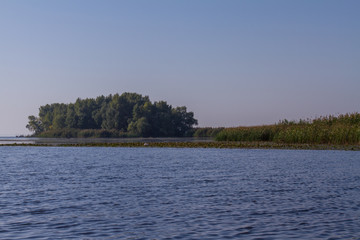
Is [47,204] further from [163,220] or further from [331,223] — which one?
[331,223]

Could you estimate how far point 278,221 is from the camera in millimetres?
14609

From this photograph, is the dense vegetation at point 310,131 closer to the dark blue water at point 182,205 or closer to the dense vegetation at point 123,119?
the dark blue water at point 182,205

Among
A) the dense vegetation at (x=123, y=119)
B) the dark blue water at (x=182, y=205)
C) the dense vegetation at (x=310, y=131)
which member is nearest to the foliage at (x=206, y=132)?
the dense vegetation at (x=123, y=119)

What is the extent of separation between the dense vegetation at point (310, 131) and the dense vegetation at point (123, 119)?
80.3m

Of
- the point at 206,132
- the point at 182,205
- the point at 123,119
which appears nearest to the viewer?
the point at 182,205

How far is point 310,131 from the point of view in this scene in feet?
201

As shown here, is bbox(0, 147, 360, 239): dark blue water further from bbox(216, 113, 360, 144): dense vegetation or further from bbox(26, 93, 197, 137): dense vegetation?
bbox(26, 93, 197, 137): dense vegetation

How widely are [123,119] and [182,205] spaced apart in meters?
146

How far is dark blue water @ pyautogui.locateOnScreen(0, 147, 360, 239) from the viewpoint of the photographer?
13.3 m

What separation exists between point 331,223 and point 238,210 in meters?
3.41

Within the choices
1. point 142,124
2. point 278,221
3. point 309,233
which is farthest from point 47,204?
point 142,124

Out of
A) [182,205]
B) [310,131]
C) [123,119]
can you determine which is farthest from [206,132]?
[182,205]

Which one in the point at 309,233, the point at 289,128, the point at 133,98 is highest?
the point at 133,98

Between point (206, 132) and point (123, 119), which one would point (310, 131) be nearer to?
point (206, 132)
